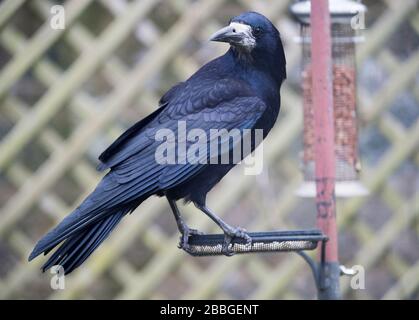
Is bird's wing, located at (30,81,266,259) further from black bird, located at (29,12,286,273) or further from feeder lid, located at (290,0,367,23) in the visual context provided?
feeder lid, located at (290,0,367,23)

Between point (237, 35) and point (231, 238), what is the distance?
0.42 metres

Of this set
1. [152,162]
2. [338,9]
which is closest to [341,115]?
[338,9]

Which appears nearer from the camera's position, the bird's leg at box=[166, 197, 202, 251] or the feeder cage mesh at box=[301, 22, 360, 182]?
the bird's leg at box=[166, 197, 202, 251]

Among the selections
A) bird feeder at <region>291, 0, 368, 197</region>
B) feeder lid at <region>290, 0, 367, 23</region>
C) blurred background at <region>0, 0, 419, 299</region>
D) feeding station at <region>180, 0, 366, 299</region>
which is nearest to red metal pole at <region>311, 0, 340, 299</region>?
feeding station at <region>180, 0, 366, 299</region>

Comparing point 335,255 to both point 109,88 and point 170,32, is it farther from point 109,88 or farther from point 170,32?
point 109,88

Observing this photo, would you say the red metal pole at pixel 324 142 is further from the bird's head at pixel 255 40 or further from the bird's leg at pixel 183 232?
the bird's leg at pixel 183 232

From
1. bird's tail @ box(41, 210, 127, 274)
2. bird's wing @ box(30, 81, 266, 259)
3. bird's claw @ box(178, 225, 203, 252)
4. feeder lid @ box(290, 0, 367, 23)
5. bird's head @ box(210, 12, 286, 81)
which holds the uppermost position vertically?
feeder lid @ box(290, 0, 367, 23)

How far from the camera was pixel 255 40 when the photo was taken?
1.99 metres

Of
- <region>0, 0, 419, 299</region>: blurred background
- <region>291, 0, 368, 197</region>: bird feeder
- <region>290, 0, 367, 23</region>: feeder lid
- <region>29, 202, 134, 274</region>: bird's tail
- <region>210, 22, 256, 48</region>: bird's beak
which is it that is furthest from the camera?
<region>0, 0, 419, 299</region>: blurred background

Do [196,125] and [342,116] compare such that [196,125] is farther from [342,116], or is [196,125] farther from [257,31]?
[342,116]

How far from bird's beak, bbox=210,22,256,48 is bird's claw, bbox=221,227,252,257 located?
15.2 inches

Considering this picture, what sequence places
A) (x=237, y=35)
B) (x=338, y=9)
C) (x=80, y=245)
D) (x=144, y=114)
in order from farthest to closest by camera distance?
1. (x=144, y=114)
2. (x=338, y=9)
3. (x=237, y=35)
4. (x=80, y=245)

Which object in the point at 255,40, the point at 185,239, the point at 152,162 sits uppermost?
the point at 255,40

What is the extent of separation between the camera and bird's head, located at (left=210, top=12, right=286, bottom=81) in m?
1.94
